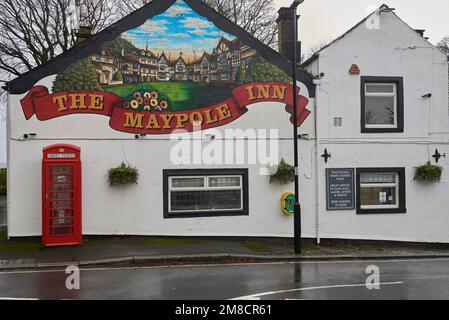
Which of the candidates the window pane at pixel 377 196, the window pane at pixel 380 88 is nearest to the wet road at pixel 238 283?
the window pane at pixel 377 196

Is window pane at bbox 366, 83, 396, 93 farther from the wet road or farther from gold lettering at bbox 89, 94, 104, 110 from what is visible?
gold lettering at bbox 89, 94, 104, 110

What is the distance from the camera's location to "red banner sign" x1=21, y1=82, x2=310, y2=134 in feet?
42.5

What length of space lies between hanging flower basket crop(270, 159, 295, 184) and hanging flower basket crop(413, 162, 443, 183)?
455cm

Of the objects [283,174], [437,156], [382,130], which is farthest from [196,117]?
[437,156]

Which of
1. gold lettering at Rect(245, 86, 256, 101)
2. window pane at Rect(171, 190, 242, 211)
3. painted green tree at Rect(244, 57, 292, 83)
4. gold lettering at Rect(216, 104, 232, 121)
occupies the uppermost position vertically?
painted green tree at Rect(244, 57, 292, 83)

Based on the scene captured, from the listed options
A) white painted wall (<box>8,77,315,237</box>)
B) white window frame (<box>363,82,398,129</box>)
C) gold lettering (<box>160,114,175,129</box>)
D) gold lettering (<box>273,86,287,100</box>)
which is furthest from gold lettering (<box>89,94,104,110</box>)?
white window frame (<box>363,82,398,129</box>)

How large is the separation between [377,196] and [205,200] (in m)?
6.10

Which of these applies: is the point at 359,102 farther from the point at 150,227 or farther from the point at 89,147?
the point at 89,147

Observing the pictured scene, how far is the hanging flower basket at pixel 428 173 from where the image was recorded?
14789 millimetres

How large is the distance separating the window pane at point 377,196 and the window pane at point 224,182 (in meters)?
4.44

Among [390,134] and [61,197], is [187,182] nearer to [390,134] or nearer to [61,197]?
[61,197]

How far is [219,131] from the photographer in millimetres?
14109

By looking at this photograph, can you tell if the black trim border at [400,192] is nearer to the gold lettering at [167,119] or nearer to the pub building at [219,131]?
the pub building at [219,131]
